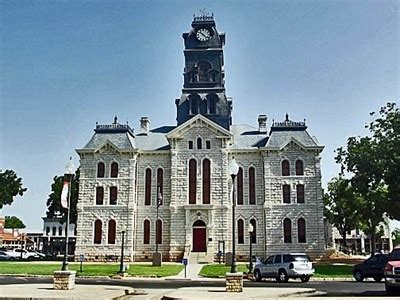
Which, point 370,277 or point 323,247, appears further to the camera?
Result: point 323,247

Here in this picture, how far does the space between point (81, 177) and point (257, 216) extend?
59.9 feet

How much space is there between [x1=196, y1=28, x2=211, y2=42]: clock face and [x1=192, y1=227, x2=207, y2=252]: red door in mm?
22194

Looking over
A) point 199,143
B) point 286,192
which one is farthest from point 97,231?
point 286,192

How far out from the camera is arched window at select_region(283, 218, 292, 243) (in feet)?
156

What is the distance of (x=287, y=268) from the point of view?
87.6 feet

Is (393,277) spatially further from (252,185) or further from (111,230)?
(111,230)

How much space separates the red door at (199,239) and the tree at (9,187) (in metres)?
24.0

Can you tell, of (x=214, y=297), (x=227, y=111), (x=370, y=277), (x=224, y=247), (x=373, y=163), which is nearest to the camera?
(x=214, y=297)

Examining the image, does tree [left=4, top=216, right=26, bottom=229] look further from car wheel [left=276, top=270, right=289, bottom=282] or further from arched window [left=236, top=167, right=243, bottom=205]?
car wheel [left=276, top=270, right=289, bottom=282]

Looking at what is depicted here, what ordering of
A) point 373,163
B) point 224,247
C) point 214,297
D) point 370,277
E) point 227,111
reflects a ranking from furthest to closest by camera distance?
1. point 227,111
2. point 224,247
3. point 373,163
4. point 370,277
5. point 214,297

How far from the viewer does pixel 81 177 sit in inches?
1951

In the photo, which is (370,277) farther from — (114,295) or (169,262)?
(169,262)

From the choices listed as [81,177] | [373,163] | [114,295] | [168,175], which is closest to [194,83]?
[168,175]

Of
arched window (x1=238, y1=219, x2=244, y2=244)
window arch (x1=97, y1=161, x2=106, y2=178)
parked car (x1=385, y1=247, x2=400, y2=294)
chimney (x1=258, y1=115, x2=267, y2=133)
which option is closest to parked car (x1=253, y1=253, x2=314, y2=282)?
parked car (x1=385, y1=247, x2=400, y2=294)
